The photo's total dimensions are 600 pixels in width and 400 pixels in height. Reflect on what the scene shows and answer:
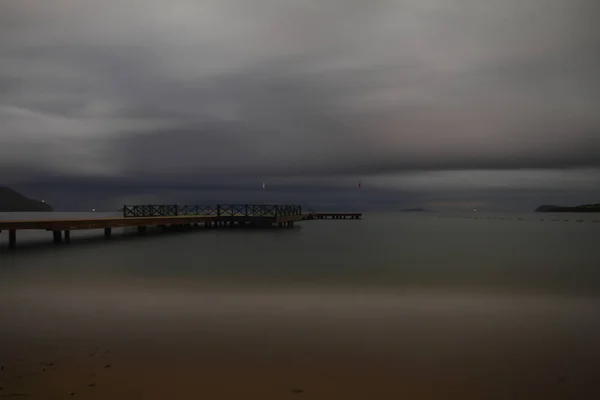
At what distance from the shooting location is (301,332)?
862 cm

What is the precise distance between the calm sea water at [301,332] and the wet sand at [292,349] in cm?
3

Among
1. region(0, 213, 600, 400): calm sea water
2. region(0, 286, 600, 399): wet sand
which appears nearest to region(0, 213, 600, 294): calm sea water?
region(0, 213, 600, 400): calm sea water

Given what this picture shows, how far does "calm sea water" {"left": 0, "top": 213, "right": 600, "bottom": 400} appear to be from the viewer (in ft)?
18.9

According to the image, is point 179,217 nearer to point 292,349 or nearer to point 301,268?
point 301,268

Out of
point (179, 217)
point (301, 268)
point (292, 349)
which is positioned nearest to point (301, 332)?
point (292, 349)

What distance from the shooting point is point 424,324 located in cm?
956

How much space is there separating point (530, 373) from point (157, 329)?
684cm

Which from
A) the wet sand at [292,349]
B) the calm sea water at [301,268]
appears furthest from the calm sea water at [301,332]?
the calm sea water at [301,268]

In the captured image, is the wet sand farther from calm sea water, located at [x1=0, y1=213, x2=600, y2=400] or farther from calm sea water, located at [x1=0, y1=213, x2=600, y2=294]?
calm sea water, located at [x1=0, y1=213, x2=600, y2=294]

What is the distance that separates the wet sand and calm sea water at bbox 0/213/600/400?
34 millimetres

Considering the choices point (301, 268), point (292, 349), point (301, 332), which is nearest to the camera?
point (292, 349)

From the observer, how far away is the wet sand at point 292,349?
18.3 feet

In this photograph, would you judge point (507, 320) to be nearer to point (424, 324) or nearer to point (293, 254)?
point (424, 324)

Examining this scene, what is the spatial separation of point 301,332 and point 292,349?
1245 millimetres
